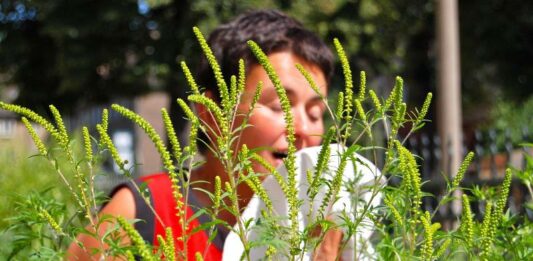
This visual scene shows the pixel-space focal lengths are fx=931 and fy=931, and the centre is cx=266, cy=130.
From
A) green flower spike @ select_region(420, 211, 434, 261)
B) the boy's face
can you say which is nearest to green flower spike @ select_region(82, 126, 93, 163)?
green flower spike @ select_region(420, 211, 434, 261)

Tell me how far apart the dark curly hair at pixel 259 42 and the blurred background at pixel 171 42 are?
13476 millimetres

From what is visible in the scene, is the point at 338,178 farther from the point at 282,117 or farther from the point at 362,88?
the point at 282,117

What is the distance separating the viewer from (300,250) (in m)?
0.90

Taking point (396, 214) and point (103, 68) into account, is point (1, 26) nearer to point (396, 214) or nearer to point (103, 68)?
point (103, 68)

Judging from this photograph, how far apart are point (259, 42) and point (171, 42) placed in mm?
15198

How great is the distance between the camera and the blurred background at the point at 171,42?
1661cm

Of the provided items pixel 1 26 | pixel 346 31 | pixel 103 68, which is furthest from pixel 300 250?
pixel 1 26

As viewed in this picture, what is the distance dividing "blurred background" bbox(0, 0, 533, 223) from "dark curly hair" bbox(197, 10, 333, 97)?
13.5 meters

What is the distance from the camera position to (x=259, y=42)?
6.61 ft

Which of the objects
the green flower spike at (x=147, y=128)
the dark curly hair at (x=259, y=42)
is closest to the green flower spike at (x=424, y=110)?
the green flower spike at (x=147, y=128)

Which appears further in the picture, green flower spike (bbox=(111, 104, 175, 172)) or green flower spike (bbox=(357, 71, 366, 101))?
green flower spike (bbox=(357, 71, 366, 101))

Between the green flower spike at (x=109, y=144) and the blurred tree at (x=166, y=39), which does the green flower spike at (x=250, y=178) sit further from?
the blurred tree at (x=166, y=39)

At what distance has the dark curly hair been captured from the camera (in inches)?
79.2

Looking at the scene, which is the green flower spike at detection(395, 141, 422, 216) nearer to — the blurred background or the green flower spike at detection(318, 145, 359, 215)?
the green flower spike at detection(318, 145, 359, 215)
